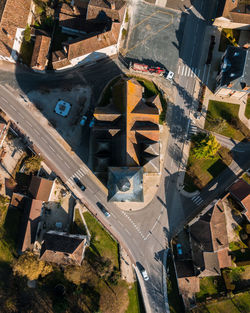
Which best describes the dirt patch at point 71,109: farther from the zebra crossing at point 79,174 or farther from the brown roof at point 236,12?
the brown roof at point 236,12

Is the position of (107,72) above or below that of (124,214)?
above

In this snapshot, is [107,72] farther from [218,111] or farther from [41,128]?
[218,111]

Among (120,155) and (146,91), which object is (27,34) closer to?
(146,91)

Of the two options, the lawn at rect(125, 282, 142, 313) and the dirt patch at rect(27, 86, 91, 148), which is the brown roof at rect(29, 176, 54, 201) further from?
the lawn at rect(125, 282, 142, 313)

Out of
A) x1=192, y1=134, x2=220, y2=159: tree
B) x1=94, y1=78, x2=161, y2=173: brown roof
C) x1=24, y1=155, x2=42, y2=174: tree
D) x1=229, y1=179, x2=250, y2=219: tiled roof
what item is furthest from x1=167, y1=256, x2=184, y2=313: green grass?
x1=24, y1=155, x2=42, y2=174: tree

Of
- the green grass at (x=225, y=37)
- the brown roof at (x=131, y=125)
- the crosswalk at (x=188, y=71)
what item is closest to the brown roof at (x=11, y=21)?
the brown roof at (x=131, y=125)

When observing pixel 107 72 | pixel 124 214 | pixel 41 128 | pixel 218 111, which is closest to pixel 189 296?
pixel 124 214
